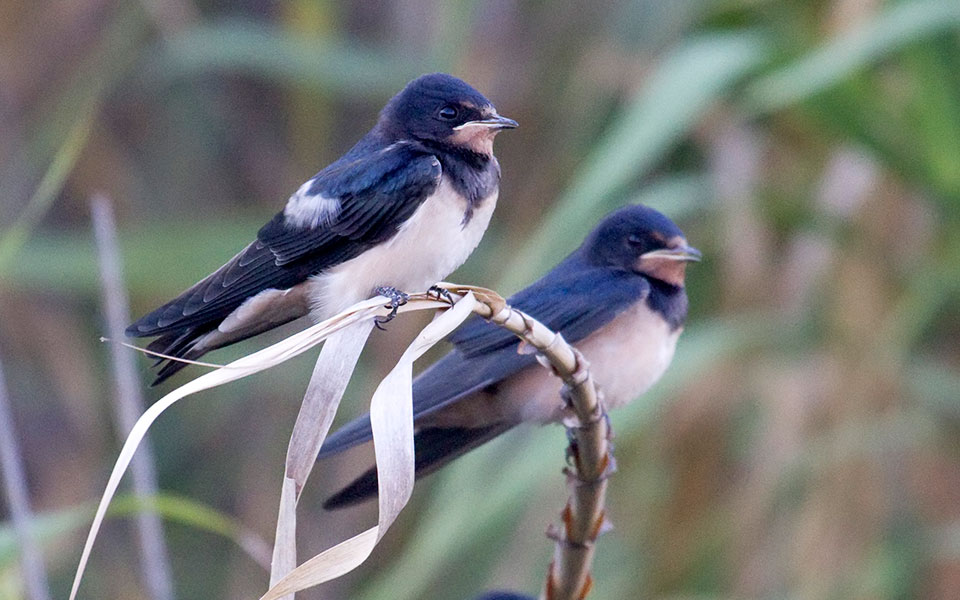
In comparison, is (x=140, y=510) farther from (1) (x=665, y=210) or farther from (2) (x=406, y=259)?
(1) (x=665, y=210)

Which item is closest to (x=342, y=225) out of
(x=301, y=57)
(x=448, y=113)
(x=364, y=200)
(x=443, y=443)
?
(x=364, y=200)

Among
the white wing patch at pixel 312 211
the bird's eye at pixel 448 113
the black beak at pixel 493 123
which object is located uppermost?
the bird's eye at pixel 448 113

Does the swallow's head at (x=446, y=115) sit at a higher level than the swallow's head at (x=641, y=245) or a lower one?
higher

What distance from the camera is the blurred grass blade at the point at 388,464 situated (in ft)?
2.48

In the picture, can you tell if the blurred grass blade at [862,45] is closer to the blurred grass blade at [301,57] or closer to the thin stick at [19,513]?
the blurred grass blade at [301,57]

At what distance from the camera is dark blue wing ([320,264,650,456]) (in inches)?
48.3

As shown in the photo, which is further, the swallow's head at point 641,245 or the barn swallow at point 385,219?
the swallow's head at point 641,245

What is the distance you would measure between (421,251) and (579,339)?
1.60ft

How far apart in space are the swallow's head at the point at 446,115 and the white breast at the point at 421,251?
0.05 m

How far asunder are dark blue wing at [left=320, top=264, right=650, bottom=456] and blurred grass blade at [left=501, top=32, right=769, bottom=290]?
243 mm

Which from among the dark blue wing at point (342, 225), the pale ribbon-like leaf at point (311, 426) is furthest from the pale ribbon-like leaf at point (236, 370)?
the dark blue wing at point (342, 225)

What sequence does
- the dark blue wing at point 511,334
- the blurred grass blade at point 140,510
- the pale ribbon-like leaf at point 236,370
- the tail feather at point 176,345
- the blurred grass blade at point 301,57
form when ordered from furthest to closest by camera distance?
the blurred grass blade at point 301,57 → the dark blue wing at point 511,334 → the blurred grass blade at point 140,510 → the tail feather at point 176,345 → the pale ribbon-like leaf at point 236,370

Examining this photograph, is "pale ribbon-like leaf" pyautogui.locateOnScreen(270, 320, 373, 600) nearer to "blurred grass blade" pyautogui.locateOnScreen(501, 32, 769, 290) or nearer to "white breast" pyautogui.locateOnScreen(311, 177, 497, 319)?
"white breast" pyautogui.locateOnScreen(311, 177, 497, 319)

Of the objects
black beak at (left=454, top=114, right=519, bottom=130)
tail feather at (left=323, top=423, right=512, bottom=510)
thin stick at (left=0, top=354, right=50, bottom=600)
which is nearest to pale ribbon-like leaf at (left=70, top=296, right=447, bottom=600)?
black beak at (left=454, top=114, right=519, bottom=130)
